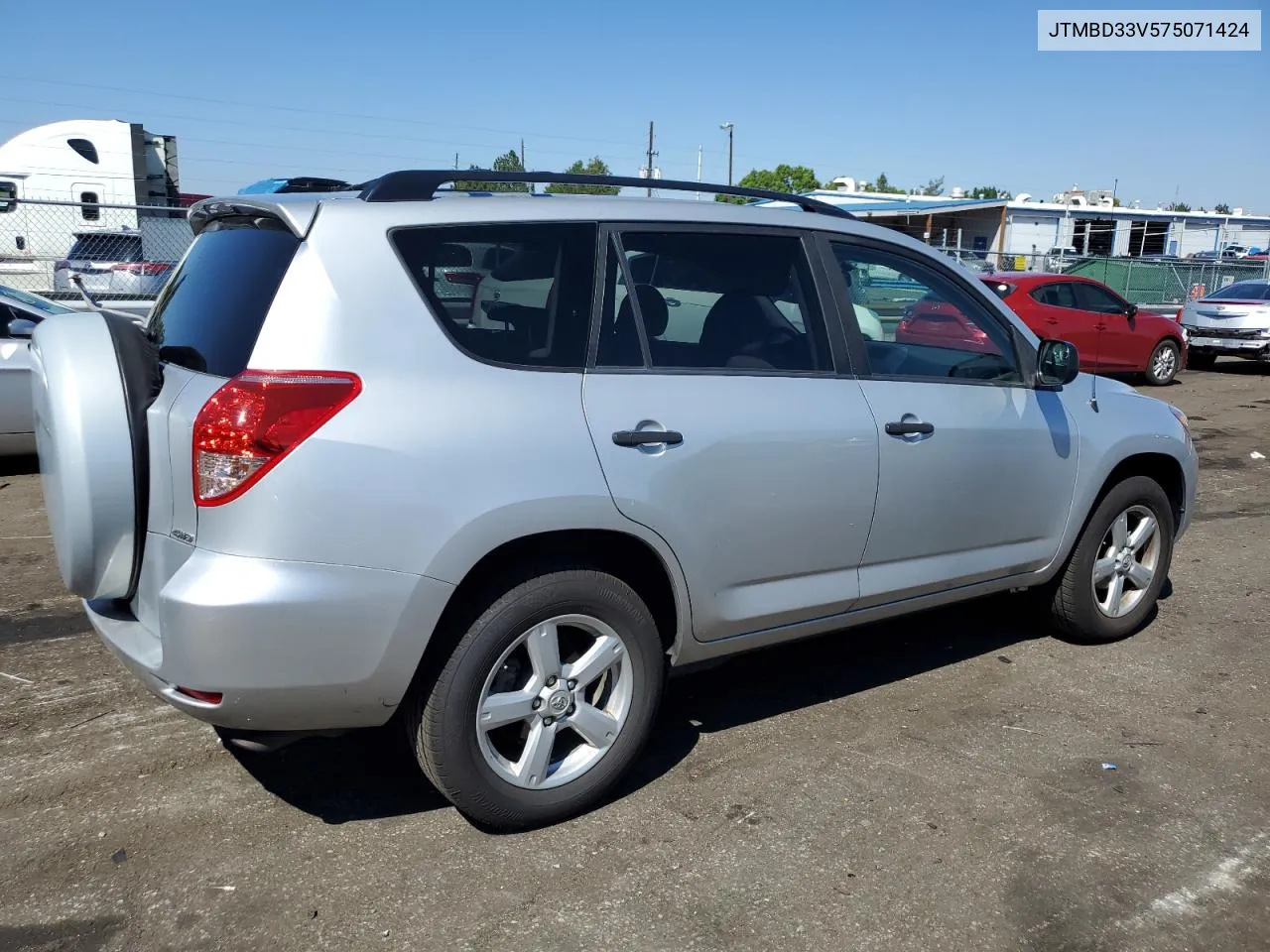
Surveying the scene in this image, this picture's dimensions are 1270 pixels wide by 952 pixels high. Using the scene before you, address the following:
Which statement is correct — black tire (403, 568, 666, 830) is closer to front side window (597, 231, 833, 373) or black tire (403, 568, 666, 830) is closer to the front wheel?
front side window (597, 231, 833, 373)

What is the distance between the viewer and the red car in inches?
587

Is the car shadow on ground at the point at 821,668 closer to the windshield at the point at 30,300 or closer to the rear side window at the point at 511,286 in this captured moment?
the rear side window at the point at 511,286

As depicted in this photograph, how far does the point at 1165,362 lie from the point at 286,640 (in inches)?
635

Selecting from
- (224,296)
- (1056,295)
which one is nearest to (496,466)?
(224,296)

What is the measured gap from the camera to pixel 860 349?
3.83 m

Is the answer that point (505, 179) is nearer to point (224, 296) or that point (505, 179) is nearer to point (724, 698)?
point (224, 296)

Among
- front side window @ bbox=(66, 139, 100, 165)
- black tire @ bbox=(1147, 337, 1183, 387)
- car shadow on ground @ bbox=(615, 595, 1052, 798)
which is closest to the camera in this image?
car shadow on ground @ bbox=(615, 595, 1052, 798)

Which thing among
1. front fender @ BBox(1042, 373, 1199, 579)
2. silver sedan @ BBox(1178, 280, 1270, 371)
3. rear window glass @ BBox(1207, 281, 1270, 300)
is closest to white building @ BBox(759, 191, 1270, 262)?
rear window glass @ BBox(1207, 281, 1270, 300)

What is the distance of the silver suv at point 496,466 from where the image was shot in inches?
107

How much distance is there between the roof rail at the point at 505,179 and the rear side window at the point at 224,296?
0.31m

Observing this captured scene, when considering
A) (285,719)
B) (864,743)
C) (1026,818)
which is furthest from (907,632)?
(285,719)

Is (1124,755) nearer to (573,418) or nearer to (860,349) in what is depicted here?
(860,349)

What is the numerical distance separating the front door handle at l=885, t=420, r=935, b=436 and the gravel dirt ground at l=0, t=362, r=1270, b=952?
→ 109 cm

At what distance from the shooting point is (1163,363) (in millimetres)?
16094
